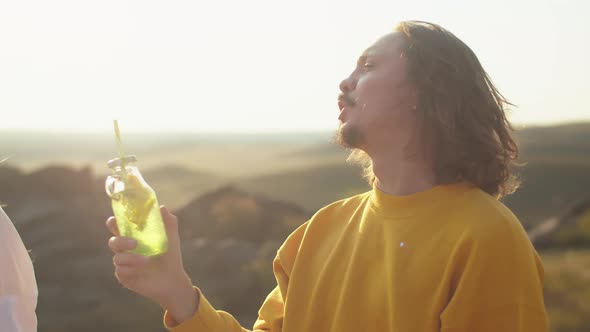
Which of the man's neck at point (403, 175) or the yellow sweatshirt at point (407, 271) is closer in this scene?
the yellow sweatshirt at point (407, 271)

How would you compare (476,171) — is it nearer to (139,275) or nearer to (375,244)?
(375,244)

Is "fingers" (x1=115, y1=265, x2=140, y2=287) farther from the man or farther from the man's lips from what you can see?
the man's lips

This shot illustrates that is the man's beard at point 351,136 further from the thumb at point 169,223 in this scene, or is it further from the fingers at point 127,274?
the fingers at point 127,274

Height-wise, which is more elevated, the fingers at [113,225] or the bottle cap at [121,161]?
the bottle cap at [121,161]

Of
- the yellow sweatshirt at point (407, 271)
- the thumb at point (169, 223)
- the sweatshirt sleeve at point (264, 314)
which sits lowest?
the sweatshirt sleeve at point (264, 314)

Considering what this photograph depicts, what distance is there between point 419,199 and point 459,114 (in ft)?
1.15

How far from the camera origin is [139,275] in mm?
2221

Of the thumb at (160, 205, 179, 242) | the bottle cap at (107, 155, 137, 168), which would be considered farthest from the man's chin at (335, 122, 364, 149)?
the bottle cap at (107, 155, 137, 168)

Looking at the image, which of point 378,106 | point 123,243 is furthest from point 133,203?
point 378,106

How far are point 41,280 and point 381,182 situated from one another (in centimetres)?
589

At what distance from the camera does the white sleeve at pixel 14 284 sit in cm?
214

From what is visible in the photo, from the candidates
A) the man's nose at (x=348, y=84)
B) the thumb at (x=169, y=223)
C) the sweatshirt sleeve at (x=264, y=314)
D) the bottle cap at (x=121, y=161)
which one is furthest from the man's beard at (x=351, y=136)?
the bottle cap at (x=121, y=161)

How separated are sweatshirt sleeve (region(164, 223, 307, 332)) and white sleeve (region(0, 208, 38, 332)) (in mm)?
452

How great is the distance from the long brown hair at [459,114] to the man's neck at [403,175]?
0.04 m
